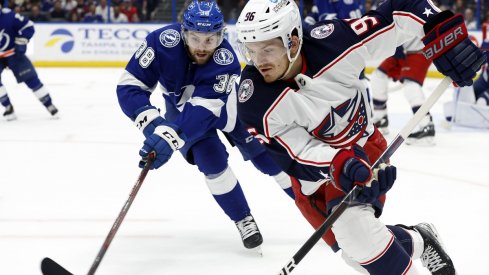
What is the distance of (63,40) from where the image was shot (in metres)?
9.74

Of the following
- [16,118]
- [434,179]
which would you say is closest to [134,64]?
[434,179]

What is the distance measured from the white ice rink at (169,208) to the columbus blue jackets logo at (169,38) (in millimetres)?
846

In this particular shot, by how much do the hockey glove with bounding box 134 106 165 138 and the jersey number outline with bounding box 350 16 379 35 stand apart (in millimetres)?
919

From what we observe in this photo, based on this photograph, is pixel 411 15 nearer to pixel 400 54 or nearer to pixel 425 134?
pixel 400 54

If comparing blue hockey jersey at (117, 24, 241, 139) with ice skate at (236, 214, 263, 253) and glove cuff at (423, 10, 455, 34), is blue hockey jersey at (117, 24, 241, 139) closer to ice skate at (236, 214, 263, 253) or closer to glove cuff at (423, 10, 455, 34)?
ice skate at (236, 214, 263, 253)

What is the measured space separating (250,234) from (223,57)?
72 centimetres

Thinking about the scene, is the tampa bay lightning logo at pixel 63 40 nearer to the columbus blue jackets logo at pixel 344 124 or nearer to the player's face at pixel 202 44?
the player's face at pixel 202 44

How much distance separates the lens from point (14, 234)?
10.7 feet

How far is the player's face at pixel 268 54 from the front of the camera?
2053 millimetres

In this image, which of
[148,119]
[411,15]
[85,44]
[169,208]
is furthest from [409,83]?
[85,44]

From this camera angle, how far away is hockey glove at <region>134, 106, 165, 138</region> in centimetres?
286

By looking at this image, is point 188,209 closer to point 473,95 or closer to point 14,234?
point 14,234

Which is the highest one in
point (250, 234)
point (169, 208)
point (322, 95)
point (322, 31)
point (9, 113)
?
point (322, 31)

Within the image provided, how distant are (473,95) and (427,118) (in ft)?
2.82
